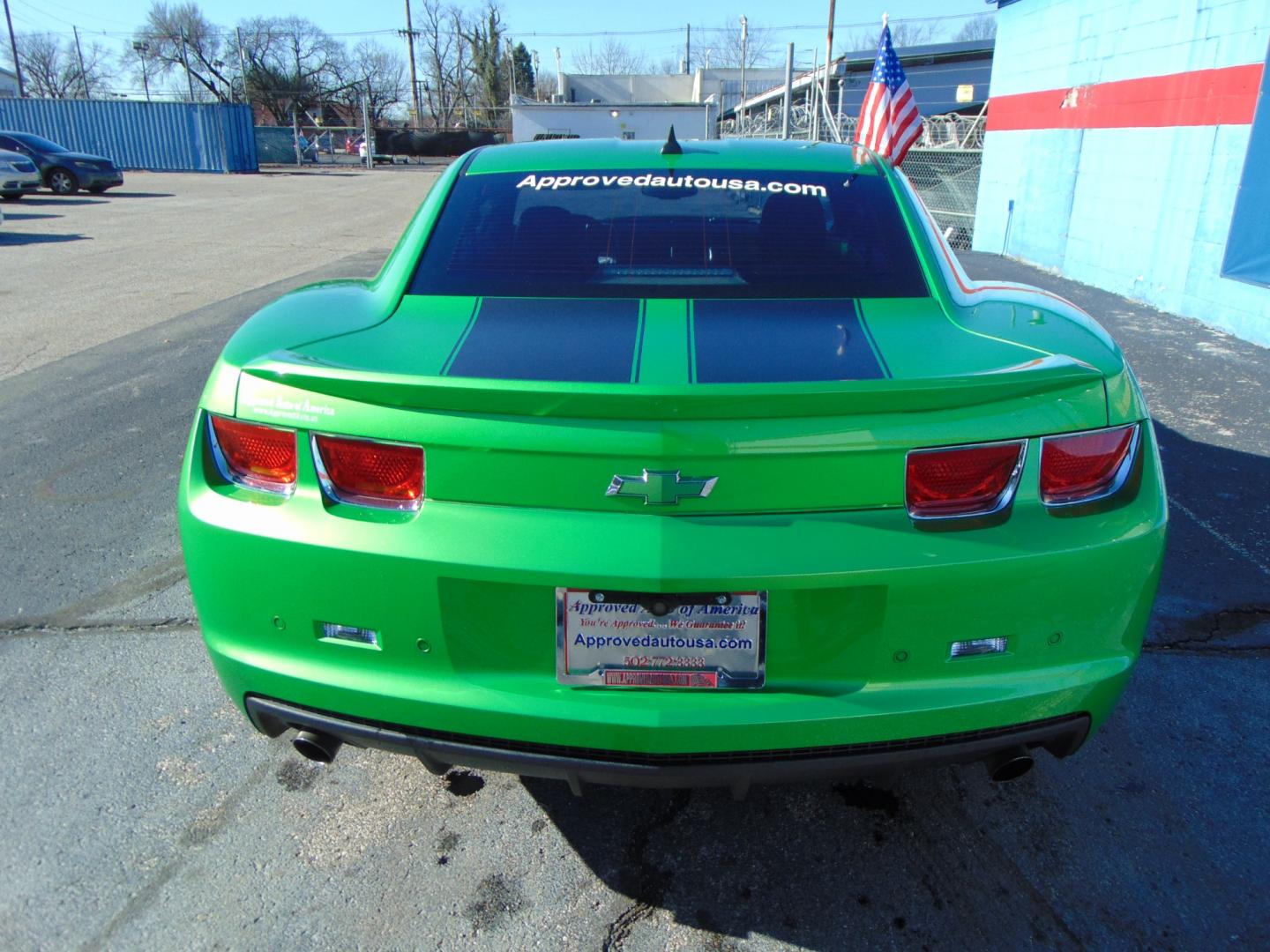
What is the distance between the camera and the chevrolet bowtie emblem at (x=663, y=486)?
1755 millimetres

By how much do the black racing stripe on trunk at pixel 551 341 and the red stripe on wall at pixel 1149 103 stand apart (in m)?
8.50

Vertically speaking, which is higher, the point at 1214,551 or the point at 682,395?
the point at 682,395

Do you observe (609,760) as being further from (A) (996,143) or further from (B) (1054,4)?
(A) (996,143)

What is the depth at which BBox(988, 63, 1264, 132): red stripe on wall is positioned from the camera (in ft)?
27.5

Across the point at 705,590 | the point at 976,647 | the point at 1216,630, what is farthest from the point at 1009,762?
the point at 1216,630

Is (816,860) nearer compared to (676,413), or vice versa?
(676,413)

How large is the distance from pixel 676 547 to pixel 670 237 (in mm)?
1331

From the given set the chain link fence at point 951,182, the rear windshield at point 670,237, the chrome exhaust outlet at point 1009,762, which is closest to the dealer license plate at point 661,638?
the chrome exhaust outlet at point 1009,762

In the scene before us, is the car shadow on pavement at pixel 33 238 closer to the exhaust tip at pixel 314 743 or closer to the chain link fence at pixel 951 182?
the chain link fence at pixel 951 182

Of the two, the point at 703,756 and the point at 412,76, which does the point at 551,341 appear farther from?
the point at 412,76

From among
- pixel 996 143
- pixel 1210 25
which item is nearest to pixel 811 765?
pixel 1210 25

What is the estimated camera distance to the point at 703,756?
1.86 m

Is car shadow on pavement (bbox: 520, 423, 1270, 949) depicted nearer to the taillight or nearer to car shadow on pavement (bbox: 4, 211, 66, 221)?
the taillight

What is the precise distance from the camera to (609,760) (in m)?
1.87
